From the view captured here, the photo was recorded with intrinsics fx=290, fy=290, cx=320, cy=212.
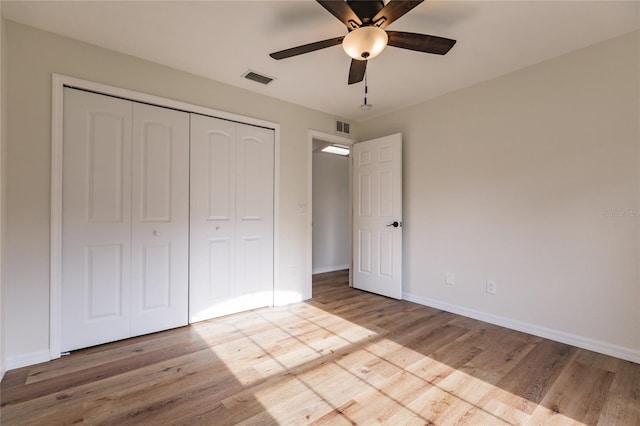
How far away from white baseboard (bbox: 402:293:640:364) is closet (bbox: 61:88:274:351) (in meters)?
2.03

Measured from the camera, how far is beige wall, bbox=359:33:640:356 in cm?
222

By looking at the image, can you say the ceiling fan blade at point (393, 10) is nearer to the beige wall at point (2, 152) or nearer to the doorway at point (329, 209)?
the beige wall at point (2, 152)

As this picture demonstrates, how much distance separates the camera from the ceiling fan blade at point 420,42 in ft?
5.92

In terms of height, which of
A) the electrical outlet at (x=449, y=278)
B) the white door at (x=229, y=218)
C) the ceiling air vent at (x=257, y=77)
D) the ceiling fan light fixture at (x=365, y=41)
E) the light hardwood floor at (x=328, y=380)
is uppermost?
the ceiling air vent at (x=257, y=77)

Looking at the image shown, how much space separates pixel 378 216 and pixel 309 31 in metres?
2.35

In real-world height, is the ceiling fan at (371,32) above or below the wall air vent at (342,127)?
below

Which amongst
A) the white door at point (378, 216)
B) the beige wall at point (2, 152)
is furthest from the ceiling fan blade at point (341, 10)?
the beige wall at point (2, 152)

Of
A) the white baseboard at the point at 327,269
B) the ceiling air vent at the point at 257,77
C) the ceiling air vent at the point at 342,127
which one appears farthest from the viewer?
the white baseboard at the point at 327,269

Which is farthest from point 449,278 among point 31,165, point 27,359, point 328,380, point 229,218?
point 31,165

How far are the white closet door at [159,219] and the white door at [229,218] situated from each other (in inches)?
3.9

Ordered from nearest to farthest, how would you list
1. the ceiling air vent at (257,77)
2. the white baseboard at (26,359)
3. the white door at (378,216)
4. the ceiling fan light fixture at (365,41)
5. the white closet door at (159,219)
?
1. the ceiling fan light fixture at (365,41)
2. the white baseboard at (26,359)
3. the white closet door at (159,219)
4. the ceiling air vent at (257,77)
5. the white door at (378,216)

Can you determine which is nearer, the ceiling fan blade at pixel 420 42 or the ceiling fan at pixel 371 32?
the ceiling fan at pixel 371 32

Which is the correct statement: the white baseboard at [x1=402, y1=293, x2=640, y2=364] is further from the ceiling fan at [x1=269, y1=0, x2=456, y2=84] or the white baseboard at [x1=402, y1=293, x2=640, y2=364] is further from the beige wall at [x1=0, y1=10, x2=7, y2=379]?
the beige wall at [x1=0, y1=10, x2=7, y2=379]

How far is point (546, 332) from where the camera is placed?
256 centimetres
